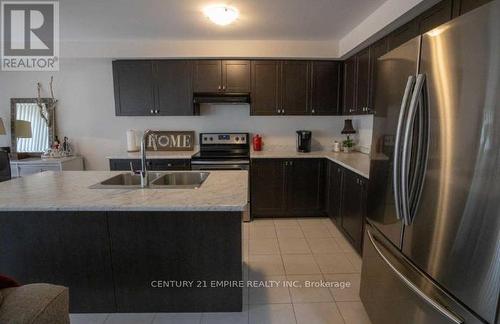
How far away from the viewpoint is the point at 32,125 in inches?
157

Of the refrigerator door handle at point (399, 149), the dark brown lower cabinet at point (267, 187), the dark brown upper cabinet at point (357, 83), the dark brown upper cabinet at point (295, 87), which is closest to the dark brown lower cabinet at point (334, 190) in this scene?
the dark brown lower cabinet at point (267, 187)

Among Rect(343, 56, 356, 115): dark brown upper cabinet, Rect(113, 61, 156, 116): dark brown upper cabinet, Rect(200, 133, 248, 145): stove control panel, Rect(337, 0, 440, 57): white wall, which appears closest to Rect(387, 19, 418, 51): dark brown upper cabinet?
Rect(337, 0, 440, 57): white wall

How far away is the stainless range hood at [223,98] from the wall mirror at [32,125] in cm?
225

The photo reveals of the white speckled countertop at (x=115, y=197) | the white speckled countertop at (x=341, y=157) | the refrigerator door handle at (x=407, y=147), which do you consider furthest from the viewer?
the white speckled countertop at (x=341, y=157)

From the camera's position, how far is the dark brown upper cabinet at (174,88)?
12.0 feet

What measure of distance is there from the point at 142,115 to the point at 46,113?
1.50 meters

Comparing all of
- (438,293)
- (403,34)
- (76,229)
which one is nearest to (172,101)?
(76,229)

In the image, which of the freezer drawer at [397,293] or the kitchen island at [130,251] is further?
the kitchen island at [130,251]

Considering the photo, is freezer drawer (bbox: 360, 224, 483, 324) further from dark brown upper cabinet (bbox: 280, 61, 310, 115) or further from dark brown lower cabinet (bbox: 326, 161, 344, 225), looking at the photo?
dark brown upper cabinet (bbox: 280, 61, 310, 115)

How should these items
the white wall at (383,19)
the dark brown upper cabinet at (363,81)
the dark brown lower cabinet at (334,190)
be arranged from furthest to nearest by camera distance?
the dark brown lower cabinet at (334,190), the dark brown upper cabinet at (363,81), the white wall at (383,19)

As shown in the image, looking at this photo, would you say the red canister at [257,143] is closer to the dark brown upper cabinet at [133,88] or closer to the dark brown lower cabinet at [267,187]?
the dark brown lower cabinet at [267,187]

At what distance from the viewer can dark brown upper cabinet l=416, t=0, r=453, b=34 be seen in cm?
175

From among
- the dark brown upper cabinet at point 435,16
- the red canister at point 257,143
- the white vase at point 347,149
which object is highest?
the dark brown upper cabinet at point 435,16

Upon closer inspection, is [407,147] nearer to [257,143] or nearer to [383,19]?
[383,19]
